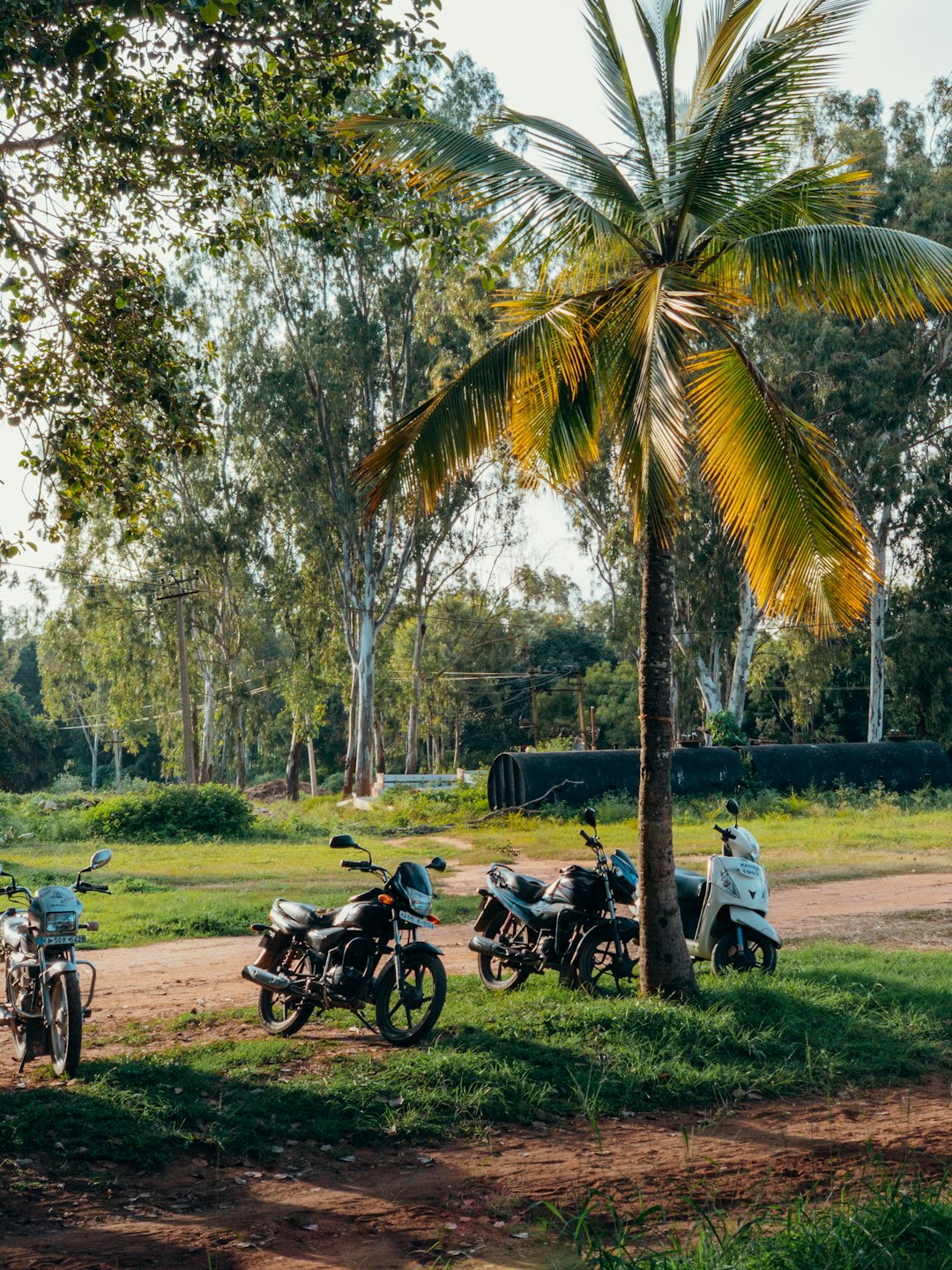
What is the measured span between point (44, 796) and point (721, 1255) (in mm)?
34202

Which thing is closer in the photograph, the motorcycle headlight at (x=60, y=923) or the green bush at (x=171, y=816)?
the motorcycle headlight at (x=60, y=923)

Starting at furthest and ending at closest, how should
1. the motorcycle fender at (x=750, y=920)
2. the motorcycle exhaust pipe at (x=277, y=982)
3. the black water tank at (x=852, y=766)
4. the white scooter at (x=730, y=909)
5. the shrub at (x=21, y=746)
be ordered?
the shrub at (x=21, y=746) → the black water tank at (x=852, y=766) → the motorcycle fender at (x=750, y=920) → the white scooter at (x=730, y=909) → the motorcycle exhaust pipe at (x=277, y=982)

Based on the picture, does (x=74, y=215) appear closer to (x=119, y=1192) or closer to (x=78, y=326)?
(x=78, y=326)

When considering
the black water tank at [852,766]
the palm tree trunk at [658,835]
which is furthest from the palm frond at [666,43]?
the black water tank at [852,766]

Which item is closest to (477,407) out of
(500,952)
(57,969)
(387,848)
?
(500,952)

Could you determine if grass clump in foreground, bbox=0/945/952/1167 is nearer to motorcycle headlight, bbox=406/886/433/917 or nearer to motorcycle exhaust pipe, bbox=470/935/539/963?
motorcycle exhaust pipe, bbox=470/935/539/963

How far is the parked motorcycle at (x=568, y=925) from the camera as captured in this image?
8508 mm

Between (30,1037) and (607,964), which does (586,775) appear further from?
(30,1037)

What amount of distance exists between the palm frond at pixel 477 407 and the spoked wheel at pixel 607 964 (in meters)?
3.33

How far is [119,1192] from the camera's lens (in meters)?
5.14

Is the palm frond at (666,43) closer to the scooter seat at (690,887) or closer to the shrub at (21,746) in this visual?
the scooter seat at (690,887)

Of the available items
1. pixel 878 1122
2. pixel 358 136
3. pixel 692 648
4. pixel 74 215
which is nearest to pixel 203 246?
pixel 74 215

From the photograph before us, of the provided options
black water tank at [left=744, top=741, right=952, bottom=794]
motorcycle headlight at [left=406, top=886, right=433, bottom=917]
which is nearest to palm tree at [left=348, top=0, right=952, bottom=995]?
motorcycle headlight at [left=406, top=886, right=433, bottom=917]

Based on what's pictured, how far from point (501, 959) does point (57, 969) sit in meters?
3.34
